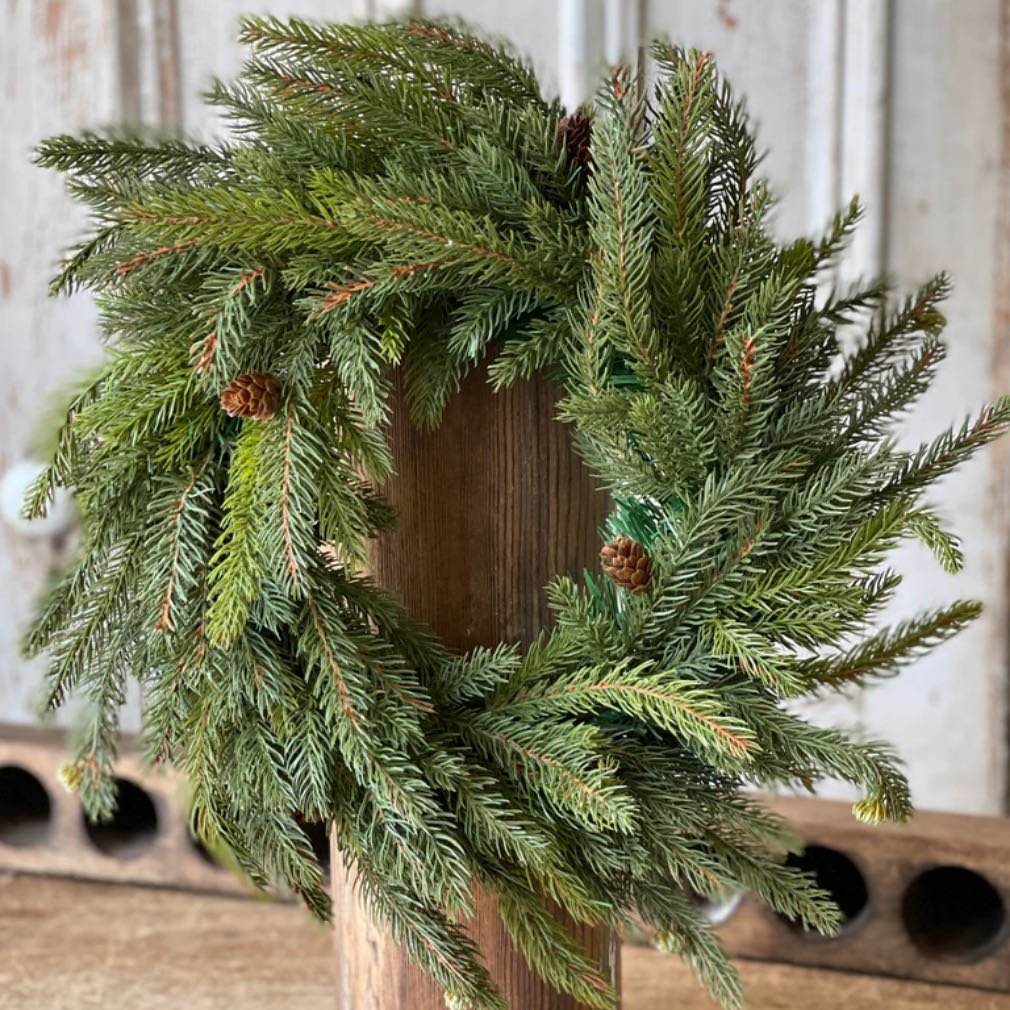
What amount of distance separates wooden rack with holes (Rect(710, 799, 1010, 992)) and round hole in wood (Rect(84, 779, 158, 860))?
467 millimetres

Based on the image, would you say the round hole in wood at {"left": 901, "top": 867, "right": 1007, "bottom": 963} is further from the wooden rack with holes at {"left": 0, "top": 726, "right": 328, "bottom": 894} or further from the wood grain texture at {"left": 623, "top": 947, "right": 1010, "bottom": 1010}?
the wooden rack with holes at {"left": 0, "top": 726, "right": 328, "bottom": 894}

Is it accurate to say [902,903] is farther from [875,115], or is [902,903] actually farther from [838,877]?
[875,115]

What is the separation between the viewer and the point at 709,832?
0.61m

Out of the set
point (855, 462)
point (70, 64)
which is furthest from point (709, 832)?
point (70, 64)

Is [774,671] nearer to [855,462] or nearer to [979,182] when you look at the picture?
[855,462]

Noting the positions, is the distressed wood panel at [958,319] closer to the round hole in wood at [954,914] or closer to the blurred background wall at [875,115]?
the blurred background wall at [875,115]

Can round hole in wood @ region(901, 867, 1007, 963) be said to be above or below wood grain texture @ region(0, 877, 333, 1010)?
above

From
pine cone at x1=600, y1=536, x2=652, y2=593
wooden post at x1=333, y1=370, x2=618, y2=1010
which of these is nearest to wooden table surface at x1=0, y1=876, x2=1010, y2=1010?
wooden post at x1=333, y1=370, x2=618, y2=1010

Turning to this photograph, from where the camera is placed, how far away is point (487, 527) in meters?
0.60

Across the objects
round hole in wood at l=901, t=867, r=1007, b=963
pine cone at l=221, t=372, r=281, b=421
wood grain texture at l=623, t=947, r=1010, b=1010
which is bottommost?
wood grain texture at l=623, t=947, r=1010, b=1010

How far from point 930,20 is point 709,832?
88 centimetres

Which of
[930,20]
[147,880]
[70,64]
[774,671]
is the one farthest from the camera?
[70,64]

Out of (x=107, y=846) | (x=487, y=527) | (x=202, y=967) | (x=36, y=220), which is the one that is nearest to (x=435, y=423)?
(x=487, y=527)

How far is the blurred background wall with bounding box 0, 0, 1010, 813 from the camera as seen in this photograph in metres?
1.16
